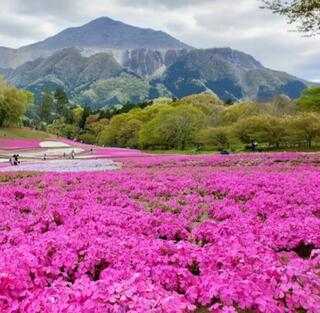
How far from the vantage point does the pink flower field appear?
557 centimetres

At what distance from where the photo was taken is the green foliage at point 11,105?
105 m

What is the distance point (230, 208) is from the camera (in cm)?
1315

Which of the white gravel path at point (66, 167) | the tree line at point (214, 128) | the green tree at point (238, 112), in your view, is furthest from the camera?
the green tree at point (238, 112)

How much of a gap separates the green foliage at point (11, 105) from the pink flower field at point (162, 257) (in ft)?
315

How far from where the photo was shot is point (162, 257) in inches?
291

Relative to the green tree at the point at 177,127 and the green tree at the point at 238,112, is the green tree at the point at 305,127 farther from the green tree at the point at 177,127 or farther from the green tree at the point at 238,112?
the green tree at the point at 177,127

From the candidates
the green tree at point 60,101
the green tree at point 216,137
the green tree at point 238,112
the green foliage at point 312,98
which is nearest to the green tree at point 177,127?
the green tree at point 216,137

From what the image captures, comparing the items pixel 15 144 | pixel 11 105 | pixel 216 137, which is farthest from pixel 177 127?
pixel 11 105

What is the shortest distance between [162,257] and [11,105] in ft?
348

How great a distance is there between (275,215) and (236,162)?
21620mm

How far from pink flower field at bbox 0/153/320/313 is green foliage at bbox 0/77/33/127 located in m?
96.0

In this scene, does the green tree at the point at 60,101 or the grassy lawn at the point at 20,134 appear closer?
the grassy lawn at the point at 20,134

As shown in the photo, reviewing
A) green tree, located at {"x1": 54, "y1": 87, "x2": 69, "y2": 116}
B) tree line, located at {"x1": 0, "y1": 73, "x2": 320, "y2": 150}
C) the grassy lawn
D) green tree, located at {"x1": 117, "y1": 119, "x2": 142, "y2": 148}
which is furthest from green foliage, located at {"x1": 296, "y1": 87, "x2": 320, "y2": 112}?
green tree, located at {"x1": 54, "y1": 87, "x2": 69, "y2": 116}

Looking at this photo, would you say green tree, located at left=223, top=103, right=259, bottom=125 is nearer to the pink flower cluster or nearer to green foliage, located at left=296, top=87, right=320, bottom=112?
the pink flower cluster
